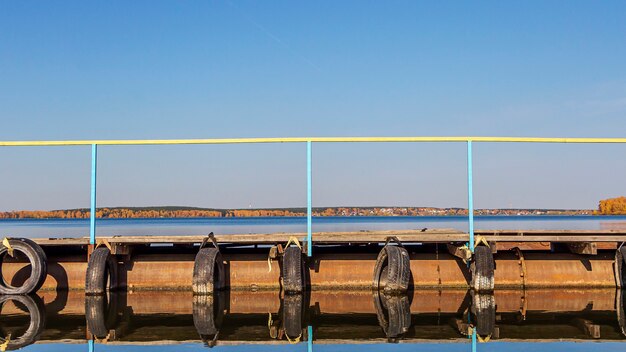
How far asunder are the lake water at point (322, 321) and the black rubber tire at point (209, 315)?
0.6 inches

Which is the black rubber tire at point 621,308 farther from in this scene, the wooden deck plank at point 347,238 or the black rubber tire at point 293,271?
the black rubber tire at point 293,271

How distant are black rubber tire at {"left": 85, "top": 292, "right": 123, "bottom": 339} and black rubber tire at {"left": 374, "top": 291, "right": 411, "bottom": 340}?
3659 millimetres

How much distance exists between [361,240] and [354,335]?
12.5 ft

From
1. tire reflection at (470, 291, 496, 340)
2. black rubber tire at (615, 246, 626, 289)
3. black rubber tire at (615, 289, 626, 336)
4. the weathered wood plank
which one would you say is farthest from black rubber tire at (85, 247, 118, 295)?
black rubber tire at (615, 246, 626, 289)

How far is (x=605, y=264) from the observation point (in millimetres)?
12734

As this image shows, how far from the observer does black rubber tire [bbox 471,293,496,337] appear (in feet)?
29.2

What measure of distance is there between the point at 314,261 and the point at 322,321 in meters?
3.17

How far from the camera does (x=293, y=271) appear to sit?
11.9 meters

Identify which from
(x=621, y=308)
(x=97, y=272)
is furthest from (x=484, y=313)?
(x=97, y=272)

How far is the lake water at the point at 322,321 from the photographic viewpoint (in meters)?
8.11

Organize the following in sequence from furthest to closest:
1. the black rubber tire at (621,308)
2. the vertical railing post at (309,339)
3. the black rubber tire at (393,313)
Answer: the black rubber tire at (621,308) < the black rubber tire at (393,313) < the vertical railing post at (309,339)

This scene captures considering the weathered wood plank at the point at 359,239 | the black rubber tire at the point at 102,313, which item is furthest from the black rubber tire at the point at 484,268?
the black rubber tire at the point at 102,313

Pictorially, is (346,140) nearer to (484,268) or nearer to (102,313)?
(484,268)

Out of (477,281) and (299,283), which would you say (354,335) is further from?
(477,281)
